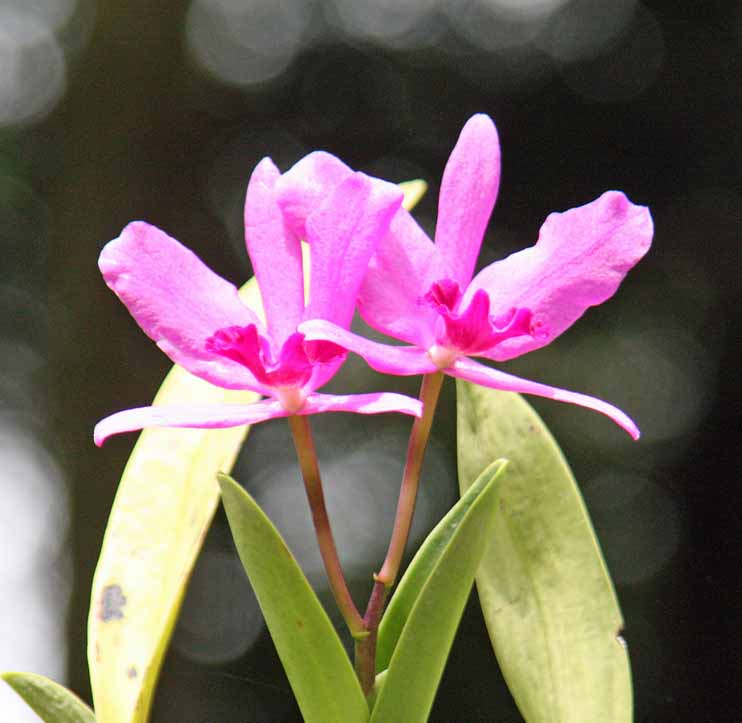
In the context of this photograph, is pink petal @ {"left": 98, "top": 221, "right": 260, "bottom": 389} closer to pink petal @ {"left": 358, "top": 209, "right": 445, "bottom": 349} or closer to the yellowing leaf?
pink petal @ {"left": 358, "top": 209, "right": 445, "bottom": 349}

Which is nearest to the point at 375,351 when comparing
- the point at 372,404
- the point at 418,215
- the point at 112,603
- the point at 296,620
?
the point at 372,404

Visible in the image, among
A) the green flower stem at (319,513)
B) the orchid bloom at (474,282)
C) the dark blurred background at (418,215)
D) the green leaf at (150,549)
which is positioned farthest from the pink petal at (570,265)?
the dark blurred background at (418,215)

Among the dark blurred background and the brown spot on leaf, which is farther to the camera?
the dark blurred background

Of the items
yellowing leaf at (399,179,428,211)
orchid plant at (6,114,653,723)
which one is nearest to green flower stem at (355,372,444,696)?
orchid plant at (6,114,653,723)

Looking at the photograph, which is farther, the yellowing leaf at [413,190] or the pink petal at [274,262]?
the yellowing leaf at [413,190]

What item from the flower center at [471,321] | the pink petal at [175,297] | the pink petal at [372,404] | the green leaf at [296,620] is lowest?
the green leaf at [296,620]

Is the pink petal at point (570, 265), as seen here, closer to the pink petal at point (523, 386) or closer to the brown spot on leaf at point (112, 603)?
the pink petal at point (523, 386)

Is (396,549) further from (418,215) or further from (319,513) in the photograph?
(418,215)
